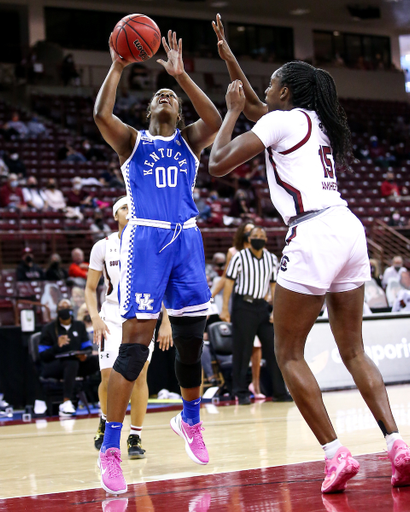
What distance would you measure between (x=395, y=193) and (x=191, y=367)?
1790 cm

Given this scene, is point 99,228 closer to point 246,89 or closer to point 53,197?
point 53,197

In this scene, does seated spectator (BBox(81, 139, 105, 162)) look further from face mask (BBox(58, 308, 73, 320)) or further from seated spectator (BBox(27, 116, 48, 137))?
face mask (BBox(58, 308, 73, 320))

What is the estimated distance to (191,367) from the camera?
4047 millimetres

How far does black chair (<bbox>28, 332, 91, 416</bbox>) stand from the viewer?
859 cm

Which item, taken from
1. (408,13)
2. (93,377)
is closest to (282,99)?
(93,377)

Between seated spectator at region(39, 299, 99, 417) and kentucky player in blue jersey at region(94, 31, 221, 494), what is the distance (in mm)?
4468

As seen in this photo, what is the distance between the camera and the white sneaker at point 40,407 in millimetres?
8639

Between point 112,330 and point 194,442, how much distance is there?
141 cm

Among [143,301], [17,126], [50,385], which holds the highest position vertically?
[17,126]

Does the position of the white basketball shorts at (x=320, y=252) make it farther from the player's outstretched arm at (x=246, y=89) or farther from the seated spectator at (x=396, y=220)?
the seated spectator at (x=396, y=220)

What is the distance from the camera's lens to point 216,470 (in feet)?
12.9

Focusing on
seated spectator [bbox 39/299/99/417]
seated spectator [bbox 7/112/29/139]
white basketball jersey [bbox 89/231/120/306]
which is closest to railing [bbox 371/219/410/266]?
seated spectator [bbox 7/112/29/139]

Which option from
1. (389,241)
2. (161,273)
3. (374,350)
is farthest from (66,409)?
(389,241)

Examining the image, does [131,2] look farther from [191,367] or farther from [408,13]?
[191,367]
